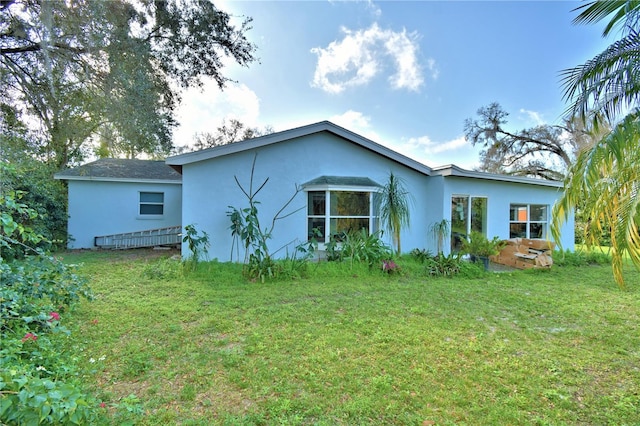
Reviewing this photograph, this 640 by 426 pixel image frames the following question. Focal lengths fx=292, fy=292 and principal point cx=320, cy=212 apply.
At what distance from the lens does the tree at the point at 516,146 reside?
885 inches

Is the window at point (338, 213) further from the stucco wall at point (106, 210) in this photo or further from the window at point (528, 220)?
the stucco wall at point (106, 210)

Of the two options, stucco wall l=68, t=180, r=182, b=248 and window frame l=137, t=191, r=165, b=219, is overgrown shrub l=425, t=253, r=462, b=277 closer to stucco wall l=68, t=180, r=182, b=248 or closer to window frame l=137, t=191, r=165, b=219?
stucco wall l=68, t=180, r=182, b=248

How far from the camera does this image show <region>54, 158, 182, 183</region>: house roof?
11.9 metres

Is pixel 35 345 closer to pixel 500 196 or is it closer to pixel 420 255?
pixel 420 255

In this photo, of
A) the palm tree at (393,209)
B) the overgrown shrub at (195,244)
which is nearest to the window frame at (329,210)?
the palm tree at (393,209)

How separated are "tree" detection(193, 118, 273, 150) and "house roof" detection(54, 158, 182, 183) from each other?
45.6ft

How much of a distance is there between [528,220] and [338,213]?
25.8 ft

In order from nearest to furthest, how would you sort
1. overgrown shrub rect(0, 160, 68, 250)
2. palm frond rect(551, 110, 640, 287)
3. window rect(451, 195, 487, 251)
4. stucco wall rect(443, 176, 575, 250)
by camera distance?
palm frond rect(551, 110, 640, 287), overgrown shrub rect(0, 160, 68, 250), stucco wall rect(443, 176, 575, 250), window rect(451, 195, 487, 251)

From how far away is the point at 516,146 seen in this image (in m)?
23.4

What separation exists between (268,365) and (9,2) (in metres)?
10.5

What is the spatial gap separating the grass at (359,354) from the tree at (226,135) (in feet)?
78.6

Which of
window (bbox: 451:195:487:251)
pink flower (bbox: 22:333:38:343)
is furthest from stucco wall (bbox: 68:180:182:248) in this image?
window (bbox: 451:195:487:251)

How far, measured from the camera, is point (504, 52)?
36.5 ft

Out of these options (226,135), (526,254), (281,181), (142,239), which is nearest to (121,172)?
(142,239)
